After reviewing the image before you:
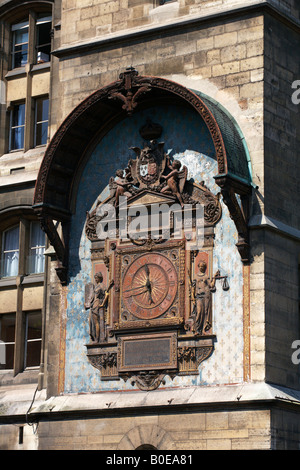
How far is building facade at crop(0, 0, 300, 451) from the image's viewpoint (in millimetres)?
28469

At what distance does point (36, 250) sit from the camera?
33875 millimetres

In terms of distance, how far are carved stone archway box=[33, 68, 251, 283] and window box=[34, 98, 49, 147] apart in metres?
3.16

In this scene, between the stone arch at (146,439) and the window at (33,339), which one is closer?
the stone arch at (146,439)

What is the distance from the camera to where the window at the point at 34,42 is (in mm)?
35188

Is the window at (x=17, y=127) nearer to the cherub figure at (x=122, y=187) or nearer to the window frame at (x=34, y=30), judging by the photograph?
the window frame at (x=34, y=30)

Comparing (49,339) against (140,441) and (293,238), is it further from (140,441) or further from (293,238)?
(293,238)

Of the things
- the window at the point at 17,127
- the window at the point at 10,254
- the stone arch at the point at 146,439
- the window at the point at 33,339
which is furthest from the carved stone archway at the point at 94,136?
the stone arch at the point at 146,439

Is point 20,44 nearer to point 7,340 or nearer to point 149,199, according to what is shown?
point 149,199

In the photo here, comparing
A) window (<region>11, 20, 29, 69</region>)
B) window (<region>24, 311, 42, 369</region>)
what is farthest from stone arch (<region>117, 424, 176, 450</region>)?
window (<region>11, 20, 29, 69</region>)

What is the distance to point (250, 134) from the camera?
29.2 meters

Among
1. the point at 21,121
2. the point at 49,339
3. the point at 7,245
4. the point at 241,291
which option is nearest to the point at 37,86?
→ the point at 21,121

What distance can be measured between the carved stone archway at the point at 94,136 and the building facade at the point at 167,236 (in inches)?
1.7

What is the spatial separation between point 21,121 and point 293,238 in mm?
9320

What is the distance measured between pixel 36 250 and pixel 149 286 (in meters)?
4.96
